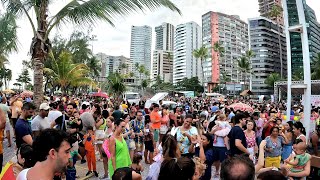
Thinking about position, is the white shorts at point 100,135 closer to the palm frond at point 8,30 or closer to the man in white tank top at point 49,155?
the palm frond at point 8,30

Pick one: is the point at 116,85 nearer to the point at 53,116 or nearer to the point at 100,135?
the point at 53,116

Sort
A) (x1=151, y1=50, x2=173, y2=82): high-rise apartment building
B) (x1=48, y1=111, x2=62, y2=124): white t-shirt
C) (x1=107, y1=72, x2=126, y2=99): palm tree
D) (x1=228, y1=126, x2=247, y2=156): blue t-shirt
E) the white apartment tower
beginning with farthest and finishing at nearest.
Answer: the white apartment tower < (x1=151, y1=50, x2=173, y2=82): high-rise apartment building < (x1=107, y1=72, x2=126, y2=99): palm tree < (x1=48, y1=111, x2=62, y2=124): white t-shirt < (x1=228, y1=126, x2=247, y2=156): blue t-shirt

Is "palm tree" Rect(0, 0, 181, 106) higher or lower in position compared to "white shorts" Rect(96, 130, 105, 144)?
higher

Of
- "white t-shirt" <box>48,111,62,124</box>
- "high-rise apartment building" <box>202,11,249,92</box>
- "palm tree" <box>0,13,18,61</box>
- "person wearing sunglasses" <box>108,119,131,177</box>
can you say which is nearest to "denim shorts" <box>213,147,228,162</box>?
"person wearing sunglasses" <box>108,119,131,177</box>

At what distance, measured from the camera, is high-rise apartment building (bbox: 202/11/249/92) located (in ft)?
382

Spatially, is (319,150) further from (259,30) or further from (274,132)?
(259,30)

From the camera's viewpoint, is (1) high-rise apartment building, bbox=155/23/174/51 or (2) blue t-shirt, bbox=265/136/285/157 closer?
(2) blue t-shirt, bbox=265/136/285/157

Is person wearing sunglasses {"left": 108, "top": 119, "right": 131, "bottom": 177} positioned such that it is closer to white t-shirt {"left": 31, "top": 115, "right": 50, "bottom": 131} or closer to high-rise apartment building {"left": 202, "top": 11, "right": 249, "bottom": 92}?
white t-shirt {"left": 31, "top": 115, "right": 50, "bottom": 131}

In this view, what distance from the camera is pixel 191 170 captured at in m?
2.50

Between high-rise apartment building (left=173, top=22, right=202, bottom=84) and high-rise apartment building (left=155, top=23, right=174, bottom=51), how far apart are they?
26691 mm

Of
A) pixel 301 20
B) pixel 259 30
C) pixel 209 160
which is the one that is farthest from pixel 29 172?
pixel 259 30

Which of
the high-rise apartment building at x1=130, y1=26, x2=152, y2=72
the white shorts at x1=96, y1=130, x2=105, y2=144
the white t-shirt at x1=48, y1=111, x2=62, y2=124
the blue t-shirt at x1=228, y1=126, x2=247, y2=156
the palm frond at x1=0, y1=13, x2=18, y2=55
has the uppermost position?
the high-rise apartment building at x1=130, y1=26, x2=152, y2=72

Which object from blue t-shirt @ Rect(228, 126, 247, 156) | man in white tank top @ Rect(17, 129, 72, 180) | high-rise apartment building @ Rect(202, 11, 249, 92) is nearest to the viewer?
man in white tank top @ Rect(17, 129, 72, 180)

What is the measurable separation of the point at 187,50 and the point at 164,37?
37.5 m
